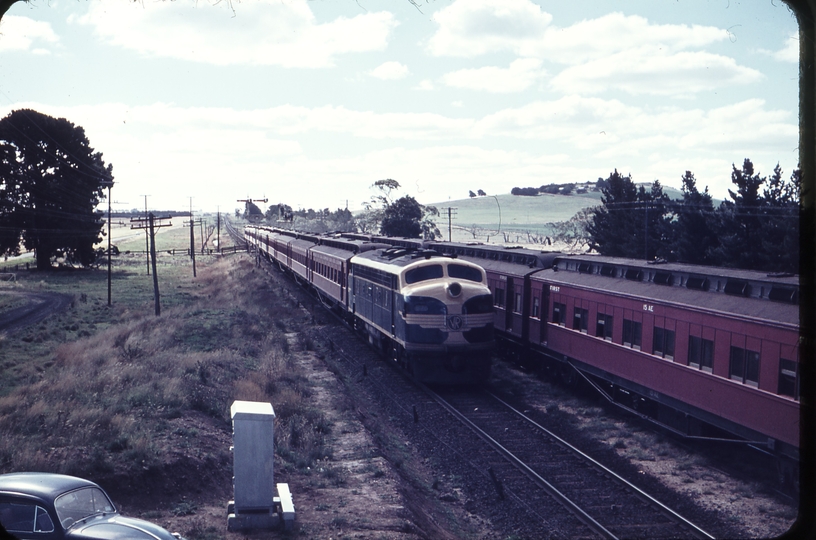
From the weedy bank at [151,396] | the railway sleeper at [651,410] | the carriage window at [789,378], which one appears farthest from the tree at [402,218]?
the carriage window at [789,378]

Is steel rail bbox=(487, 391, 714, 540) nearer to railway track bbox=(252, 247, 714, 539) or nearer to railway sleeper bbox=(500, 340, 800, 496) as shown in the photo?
railway track bbox=(252, 247, 714, 539)

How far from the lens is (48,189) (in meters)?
63.3

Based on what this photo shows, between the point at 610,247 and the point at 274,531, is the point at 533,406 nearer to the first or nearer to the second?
the point at 274,531

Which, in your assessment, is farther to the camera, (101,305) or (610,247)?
(610,247)

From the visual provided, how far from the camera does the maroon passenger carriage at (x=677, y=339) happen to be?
36.9 feet

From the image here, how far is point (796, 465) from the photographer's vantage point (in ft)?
35.5

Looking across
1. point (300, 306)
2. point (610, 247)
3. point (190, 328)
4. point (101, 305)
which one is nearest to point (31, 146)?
point (101, 305)

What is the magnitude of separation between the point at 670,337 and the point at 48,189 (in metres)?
64.3

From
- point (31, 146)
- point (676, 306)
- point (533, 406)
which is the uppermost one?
point (31, 146)

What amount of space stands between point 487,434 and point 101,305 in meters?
36.8

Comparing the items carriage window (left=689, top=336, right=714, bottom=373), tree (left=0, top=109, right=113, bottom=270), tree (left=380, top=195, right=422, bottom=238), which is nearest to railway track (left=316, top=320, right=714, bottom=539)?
carriage window (left=689, top=336, right=714, bottom=373)

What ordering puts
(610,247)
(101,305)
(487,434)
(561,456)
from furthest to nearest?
1. (610,247)
2. (101,305)
3. (487,434)
4. (561,456)

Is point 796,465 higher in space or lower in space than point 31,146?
lower

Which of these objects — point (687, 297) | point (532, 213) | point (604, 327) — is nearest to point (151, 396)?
point (604, 327)
